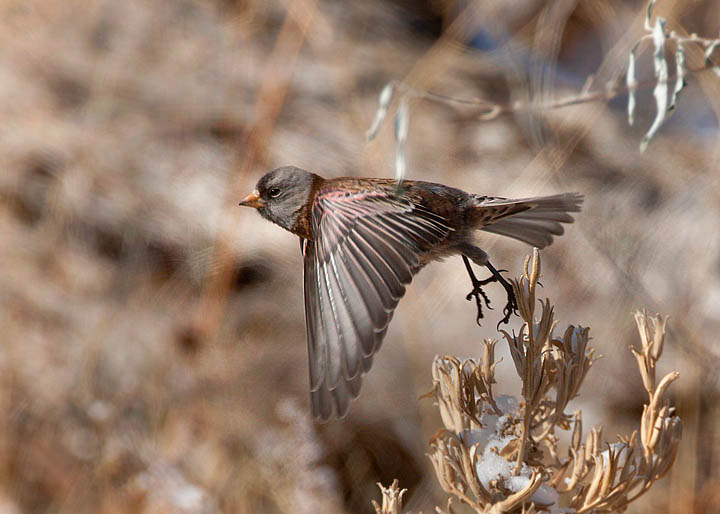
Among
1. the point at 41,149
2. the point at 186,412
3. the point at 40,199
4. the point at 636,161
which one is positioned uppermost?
the point at 636,161

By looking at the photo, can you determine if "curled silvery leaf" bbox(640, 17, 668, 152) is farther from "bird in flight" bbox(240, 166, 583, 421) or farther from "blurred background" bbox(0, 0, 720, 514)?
"blurred background" bbox(0, 0, 720, 514)

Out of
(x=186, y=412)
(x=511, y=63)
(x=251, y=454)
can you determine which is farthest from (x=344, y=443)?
(x=511, y=63)

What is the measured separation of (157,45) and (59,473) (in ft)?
7.14

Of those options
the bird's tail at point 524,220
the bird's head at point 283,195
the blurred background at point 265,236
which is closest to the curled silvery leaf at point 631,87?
the bird's tail at point 524,220

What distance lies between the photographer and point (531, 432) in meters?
1.09

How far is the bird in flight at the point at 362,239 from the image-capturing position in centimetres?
99

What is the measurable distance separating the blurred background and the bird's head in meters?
1.54

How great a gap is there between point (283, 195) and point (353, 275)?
28 centimetres

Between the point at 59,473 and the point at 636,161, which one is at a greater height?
the point at 636,161

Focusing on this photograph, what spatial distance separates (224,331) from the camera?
11.1 ft

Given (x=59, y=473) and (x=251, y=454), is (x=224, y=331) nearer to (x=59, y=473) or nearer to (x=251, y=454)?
(x=251, y=454)

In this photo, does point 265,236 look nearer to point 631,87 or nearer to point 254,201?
point 254,201

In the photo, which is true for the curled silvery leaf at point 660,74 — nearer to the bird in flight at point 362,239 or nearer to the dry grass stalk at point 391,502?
the bird in flight at point 362,239

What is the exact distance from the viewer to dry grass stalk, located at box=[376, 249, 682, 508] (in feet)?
3.40
